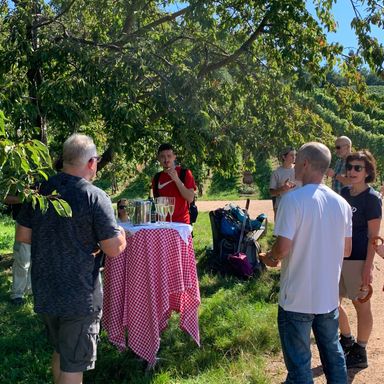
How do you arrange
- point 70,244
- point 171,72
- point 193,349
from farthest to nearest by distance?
point 171,72 < point 193,349 < point 70,244

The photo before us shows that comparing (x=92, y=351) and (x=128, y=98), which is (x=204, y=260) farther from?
(x=92, y=351)

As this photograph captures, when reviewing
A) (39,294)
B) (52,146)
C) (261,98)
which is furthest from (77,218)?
(261,98)

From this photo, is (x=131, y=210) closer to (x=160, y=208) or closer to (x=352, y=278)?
(x=160, y=208)

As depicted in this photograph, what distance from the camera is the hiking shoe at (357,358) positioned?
3805 mm

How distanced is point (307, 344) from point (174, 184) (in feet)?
7.84

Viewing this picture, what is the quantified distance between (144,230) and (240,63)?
4.34 meters

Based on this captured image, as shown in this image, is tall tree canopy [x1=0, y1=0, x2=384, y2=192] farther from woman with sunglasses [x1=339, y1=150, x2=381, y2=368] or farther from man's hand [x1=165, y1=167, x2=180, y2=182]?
woman with sunglasses [x1=339, y1=150, x2=381, y2=368]

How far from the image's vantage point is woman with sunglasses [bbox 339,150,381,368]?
3682 mm

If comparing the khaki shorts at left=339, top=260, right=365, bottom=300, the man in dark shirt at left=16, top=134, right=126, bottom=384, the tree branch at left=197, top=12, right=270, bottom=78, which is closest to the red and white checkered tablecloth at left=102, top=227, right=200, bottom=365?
the man in dark shirt at left=16, top=134, right=126, bottom=384

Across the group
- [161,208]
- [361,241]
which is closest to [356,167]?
[361,241]

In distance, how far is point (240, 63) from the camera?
286 inches

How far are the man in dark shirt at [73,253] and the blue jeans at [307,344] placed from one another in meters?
1.10

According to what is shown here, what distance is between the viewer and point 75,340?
2.77m

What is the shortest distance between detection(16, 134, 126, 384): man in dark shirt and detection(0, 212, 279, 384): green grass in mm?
910
